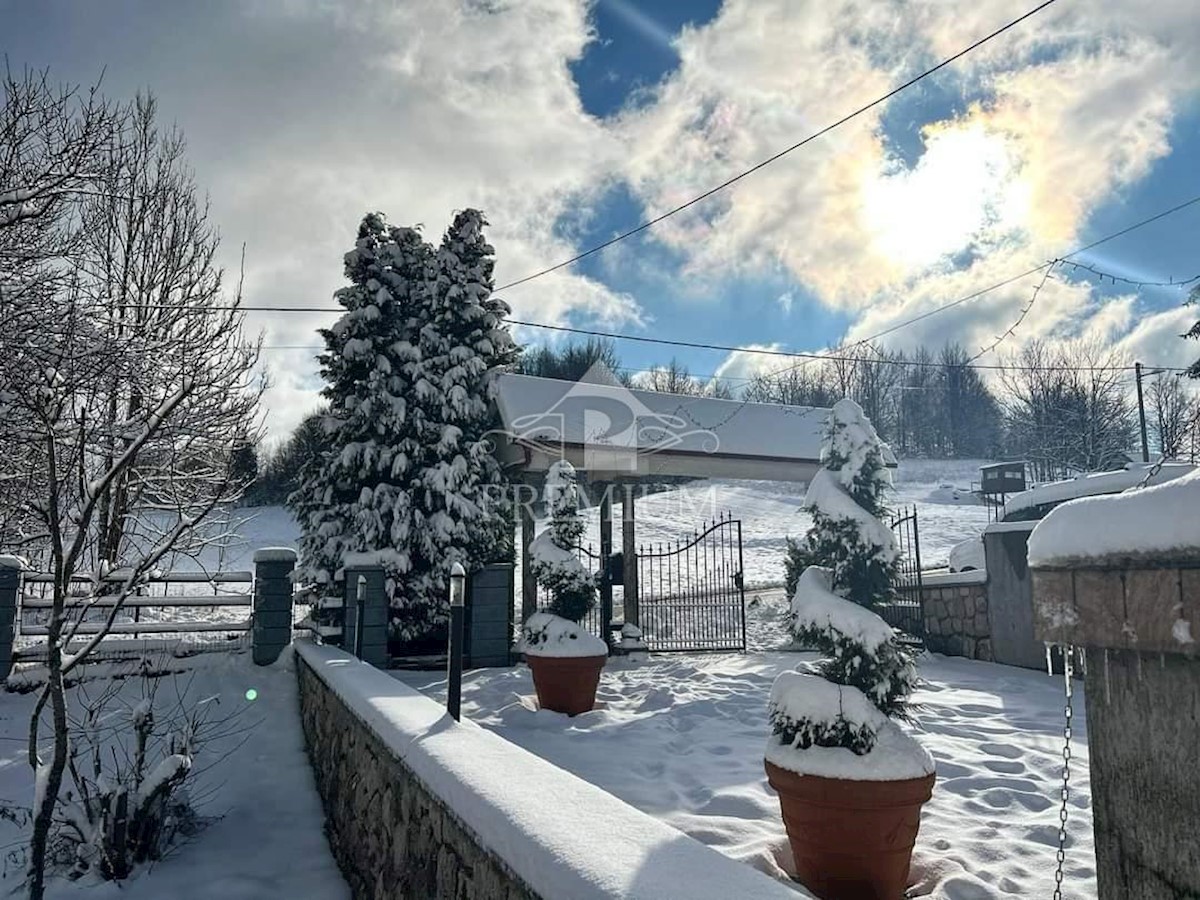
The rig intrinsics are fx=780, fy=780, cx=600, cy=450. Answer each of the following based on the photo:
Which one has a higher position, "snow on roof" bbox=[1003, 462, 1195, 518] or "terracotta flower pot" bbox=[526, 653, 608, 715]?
"snow on roof" bbox=[1003, 462, 1195, 518]

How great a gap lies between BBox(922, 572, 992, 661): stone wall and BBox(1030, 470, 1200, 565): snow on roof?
8.43 metres

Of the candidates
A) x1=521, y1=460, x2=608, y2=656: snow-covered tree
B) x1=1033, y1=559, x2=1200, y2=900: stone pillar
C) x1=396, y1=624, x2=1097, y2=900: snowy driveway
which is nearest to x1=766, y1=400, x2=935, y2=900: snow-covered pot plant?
x1=396, y1=624, x2=1097, y2=900: snowy driveway

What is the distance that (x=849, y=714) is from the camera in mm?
3160

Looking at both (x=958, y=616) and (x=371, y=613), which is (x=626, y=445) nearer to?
(x=371, y=613)

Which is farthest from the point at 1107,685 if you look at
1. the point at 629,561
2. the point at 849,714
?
the point at 629,561

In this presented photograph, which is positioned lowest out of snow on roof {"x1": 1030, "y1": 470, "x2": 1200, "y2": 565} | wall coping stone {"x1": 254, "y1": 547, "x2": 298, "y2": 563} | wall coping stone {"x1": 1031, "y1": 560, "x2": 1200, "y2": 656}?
wall coping stone {"x1": 254, "y1": 547, "x2": 298, "y2": 563}

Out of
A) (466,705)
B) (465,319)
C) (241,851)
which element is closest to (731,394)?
(465,319)

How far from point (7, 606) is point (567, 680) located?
5.11m

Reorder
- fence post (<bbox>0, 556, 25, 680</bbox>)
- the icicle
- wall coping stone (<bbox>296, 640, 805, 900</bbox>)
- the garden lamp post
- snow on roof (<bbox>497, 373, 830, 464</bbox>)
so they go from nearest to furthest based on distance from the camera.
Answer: the icicle → wall coping stone (<bbox>296, 640, 805, 900</bbox>) → the garden lamp post → fence post (<bbox>0, 556, 25, 680</bbox>) → snow on roof (<bbox>497, 373, 830, 464</bbox>)

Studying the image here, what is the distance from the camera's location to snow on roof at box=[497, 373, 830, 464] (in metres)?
9.71

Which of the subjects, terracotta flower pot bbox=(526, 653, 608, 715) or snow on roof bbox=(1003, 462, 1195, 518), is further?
snow on roof bbox=(1003, 462, 1195, 518)

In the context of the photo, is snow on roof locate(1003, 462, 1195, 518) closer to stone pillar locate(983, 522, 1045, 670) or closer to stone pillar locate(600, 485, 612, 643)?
stone pillar locate(983, 522, 1045, 670)

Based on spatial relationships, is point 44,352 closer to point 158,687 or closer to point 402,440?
point 158,687

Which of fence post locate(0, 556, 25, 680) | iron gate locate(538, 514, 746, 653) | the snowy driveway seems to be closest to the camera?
the snowy driveway
